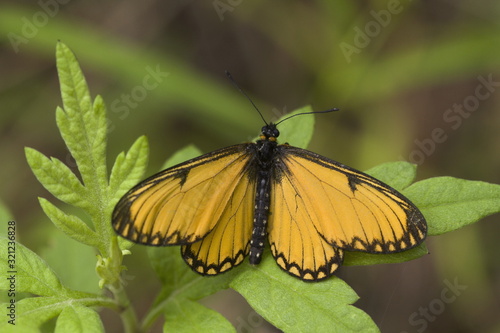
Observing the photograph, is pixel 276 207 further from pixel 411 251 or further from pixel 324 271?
pixel 411 251

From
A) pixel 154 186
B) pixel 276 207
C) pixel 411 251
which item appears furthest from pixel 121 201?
pixel 411 251

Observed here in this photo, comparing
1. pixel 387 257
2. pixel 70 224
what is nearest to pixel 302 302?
pixel 387 257

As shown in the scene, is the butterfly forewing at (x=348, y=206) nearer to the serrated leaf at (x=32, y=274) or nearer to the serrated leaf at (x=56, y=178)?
the serrated leaf at (x=56, y=178)
